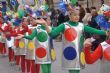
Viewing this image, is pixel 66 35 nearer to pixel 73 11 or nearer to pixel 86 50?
pixel 73 11

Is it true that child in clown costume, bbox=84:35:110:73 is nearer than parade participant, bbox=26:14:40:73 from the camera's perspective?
Yes

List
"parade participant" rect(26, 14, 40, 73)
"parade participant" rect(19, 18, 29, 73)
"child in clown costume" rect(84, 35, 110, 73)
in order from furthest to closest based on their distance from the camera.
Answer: "parade participant" rect(19, 18, 29, 73) → "parade participant" rect(26, 14, 40, 73) → "child in clown costume" rect(84, 35, 110, 73)

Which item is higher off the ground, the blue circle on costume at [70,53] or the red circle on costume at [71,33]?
the red circle on costume at [71,33]

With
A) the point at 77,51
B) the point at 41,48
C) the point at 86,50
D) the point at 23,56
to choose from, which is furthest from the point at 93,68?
the point at 86,50

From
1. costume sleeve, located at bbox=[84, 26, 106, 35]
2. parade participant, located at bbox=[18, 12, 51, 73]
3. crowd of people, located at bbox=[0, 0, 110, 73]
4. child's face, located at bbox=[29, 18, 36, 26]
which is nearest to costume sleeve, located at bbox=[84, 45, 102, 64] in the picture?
crowd of people, located at bbox=[0, 0, 110, 73]

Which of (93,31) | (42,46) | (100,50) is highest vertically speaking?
(93,31)

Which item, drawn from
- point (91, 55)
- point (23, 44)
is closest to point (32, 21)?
point (23, 44)

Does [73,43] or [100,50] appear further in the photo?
[73,43]

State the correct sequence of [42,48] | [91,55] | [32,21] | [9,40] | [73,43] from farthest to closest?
[9,40] → [32,21] → [42,48] → [73,43] → [91,55]

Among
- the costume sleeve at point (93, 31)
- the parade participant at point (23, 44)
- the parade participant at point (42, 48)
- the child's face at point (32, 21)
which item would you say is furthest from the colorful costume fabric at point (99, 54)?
the parade participant at point (23, 44)

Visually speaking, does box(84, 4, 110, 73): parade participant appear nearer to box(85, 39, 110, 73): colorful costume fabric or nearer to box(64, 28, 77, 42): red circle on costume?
box(85, 39, 110, 73): colorful costume fabric

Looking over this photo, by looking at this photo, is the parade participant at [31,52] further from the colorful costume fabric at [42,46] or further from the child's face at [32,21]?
the colorful costume fabric at [42,46]

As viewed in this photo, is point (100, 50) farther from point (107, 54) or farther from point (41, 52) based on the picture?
point (41, 52)

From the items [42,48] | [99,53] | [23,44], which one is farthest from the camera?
[23,44]
